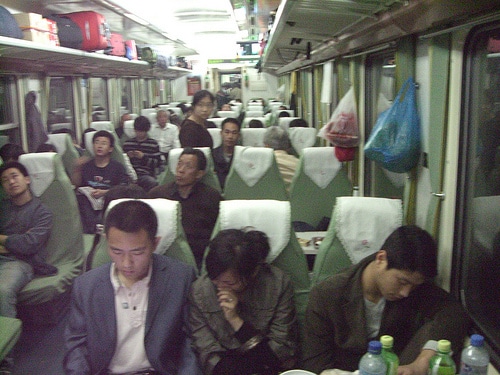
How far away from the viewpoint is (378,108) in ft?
15.8

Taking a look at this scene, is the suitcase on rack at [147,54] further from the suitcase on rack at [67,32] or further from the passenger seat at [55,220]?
the passenger seat at [55,220]

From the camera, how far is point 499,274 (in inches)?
103

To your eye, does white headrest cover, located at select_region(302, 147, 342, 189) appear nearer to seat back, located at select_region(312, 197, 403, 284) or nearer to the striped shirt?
seat back, located at select_region(312, 197, 403, 284)

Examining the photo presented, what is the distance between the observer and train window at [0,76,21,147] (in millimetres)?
5832

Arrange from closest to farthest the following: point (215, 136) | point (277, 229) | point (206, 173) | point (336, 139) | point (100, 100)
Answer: point (277, 229)
point (206, 173)
point (336, 139)
point (215, 136)
point (100, 100)

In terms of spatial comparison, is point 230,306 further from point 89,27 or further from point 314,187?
point 89,27

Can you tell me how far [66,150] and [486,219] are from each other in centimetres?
465

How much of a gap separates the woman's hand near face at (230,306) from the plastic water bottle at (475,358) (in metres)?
0.96

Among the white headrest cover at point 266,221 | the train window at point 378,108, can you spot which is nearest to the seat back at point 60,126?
the train window at point 378,108

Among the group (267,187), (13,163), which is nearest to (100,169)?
(13,163)

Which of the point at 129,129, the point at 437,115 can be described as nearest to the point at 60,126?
the point at 129,129

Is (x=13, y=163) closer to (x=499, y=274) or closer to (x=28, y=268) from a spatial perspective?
(x=28, y=268)

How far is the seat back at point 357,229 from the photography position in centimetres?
263

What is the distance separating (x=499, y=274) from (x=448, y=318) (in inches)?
21.2
